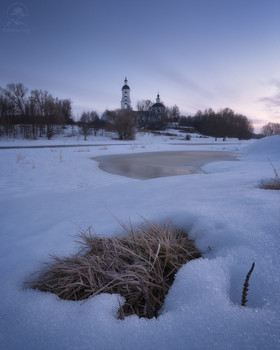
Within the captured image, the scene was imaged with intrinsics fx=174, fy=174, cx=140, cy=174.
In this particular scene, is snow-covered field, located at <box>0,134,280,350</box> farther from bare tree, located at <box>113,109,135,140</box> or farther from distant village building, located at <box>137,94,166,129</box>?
distant village building, located at <box>137,94,166,129</box>

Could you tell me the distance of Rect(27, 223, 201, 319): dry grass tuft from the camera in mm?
883

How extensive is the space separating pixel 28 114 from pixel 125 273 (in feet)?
128

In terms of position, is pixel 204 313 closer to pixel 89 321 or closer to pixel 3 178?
pixel 89 321

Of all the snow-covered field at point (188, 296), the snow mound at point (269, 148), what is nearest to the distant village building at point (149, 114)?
the snow mound at point (269, 148)

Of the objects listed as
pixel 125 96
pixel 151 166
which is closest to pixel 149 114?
pixel 125 96

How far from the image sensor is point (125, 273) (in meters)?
0.99

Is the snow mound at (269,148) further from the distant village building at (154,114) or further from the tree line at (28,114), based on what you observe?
the distant village building at (154,114)

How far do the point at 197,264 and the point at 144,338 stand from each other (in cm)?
46

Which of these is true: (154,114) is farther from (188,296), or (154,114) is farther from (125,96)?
(188,296)

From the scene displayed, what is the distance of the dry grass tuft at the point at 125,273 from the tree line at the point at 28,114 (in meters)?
34.0

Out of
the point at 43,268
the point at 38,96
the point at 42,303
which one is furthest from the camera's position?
the point at 38,96

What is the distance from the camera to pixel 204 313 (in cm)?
68

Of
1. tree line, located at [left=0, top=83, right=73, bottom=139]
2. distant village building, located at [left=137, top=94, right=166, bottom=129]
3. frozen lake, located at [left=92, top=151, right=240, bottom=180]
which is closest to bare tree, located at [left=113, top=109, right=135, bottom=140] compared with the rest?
tree line, located at [left=0, top=83, right=73, bottom=139]

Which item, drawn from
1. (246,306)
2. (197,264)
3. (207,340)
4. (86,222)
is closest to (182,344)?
(207,340)
